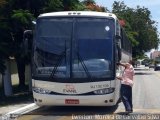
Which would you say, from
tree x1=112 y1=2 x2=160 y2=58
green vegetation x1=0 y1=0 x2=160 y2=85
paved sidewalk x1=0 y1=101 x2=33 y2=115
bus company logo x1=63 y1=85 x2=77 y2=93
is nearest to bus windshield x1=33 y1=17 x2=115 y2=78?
bus company logo x1=63 y1=85 x2=77 y2=93

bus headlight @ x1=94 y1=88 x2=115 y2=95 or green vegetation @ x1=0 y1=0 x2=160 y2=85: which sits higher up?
green vegetation @ x1=0 y1=0 x2=160 y2=85

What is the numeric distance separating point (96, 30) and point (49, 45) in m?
1.65

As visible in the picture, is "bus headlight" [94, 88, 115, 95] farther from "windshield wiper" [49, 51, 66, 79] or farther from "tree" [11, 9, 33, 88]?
"tree" [11, 9, 33, 88]

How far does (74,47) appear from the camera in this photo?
53.3 ft

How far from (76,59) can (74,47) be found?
437 mm

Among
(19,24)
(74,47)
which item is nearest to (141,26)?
(19,24)

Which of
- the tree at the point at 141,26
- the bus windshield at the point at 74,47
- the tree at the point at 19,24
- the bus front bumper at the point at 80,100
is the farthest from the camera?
the tree at the point at 141,26

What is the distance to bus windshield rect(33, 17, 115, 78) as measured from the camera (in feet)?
52.4

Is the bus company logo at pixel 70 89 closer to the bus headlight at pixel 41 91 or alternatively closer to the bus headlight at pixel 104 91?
the bus headlight at pixel 41 91

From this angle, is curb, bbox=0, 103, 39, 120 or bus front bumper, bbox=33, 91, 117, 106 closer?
curb, bbox=0, 103, 39, 120

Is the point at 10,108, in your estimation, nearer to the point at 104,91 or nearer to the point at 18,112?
Result: the point at 18,112

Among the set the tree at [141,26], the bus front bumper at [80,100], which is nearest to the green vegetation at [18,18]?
the bus front bumper at [80,100]

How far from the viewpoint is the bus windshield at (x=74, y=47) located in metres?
16.0

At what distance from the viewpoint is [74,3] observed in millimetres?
25344
